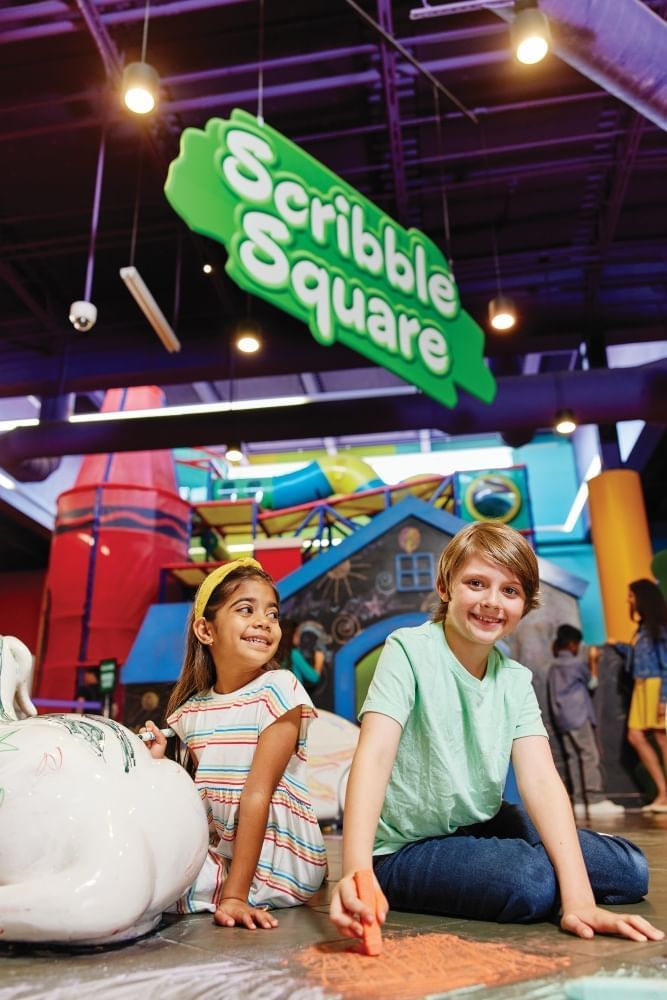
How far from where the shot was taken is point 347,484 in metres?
10.8

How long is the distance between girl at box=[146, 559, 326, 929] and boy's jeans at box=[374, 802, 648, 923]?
0.89 ft

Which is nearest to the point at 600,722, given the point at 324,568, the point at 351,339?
the point at 324,568

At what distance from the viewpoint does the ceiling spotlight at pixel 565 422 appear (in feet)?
23.5

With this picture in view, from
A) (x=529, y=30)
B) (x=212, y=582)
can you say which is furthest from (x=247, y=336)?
(x=212, y=582)

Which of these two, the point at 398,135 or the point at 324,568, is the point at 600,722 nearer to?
the point at 324,568

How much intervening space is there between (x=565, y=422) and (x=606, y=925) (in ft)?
20.9

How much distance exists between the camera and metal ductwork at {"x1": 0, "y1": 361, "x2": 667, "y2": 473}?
749cm

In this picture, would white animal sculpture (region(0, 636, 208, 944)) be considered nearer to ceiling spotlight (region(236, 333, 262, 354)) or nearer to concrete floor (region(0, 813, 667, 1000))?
concrete floor (region(0, 813, 667, 1000))

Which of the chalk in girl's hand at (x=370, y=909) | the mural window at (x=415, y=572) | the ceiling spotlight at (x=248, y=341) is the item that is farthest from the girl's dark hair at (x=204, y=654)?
the ceiling spotlight at (x=248, y=341)

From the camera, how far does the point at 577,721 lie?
20.3 ft

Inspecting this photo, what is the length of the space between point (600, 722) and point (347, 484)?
521cm

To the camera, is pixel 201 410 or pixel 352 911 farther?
pixel 201 410

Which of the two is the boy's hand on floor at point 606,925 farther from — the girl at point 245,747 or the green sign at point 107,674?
the green sign at point 107,674

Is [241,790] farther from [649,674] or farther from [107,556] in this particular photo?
[107,556]
